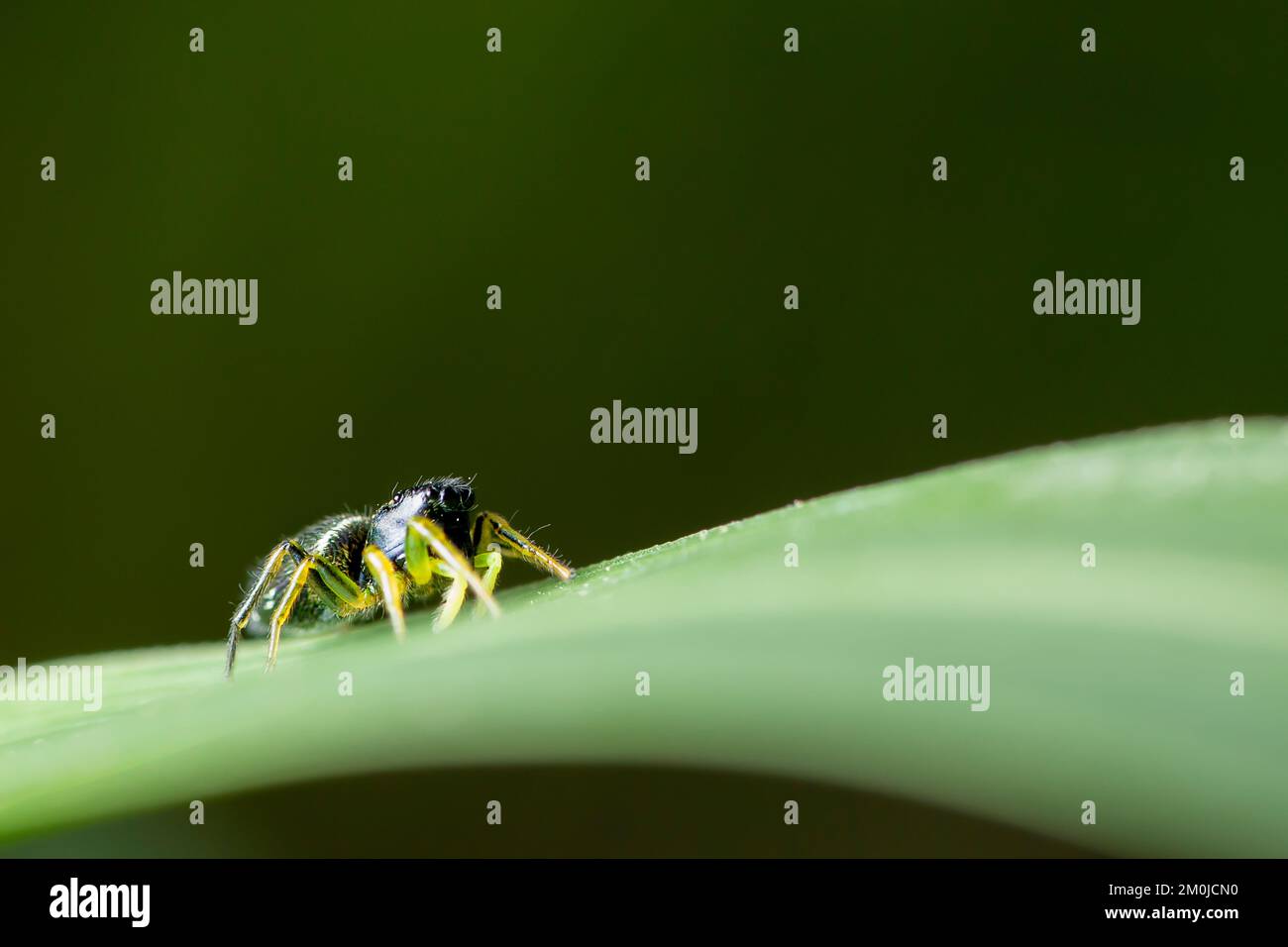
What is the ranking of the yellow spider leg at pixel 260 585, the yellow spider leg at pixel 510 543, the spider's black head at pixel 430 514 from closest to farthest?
the yellow spider leg at pixel 260 585
the yellow spider leg at pixel 510 543
the spider's black head at pixel 430 514

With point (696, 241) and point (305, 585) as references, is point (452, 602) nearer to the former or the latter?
point (305, 585)

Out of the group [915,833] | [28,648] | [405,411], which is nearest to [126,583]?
[28,648]

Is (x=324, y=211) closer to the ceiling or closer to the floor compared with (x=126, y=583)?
closer to the ceiling

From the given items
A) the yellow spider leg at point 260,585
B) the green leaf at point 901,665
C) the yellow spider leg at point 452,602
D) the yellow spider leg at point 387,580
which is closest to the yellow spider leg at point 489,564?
the yellow spider leg at point 452,602

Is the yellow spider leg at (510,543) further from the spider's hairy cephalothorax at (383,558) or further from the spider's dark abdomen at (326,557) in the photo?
the spider's dark abdomen at (326,557)

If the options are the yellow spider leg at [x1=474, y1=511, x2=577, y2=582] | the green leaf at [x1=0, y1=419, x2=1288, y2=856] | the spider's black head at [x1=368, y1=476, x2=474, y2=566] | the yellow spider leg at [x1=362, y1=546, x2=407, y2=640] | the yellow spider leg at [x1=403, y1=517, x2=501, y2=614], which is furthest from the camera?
the spider's black head at [x1=368, y1=476, x2=474, y2=566]

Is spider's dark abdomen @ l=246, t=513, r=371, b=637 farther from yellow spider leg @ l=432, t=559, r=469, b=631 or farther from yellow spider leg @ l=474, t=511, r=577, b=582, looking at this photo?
yellow spider leg @ l=432, t=559, r=469, b=631

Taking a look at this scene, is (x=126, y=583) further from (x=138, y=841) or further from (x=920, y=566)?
(x=920, y=566)

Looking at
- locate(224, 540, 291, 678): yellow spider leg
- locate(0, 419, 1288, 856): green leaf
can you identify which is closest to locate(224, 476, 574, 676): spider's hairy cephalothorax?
locate(224, 540, 291, 678): yellow spider leg
